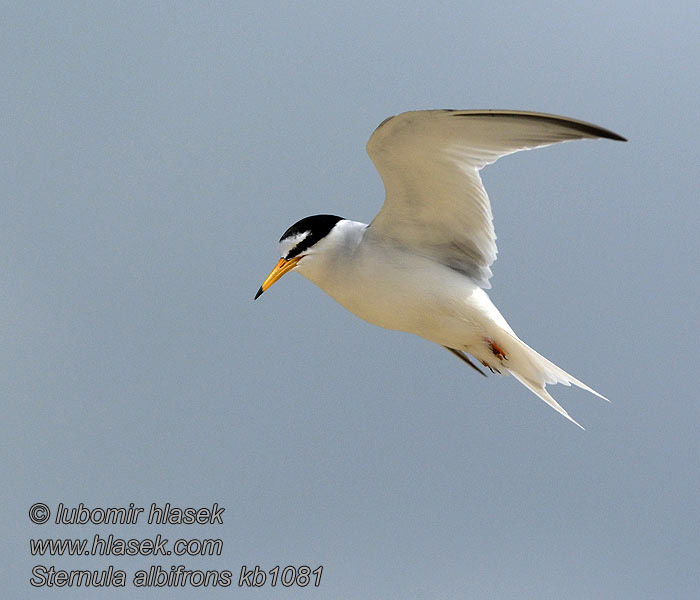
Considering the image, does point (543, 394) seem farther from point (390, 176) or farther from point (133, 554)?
point (133, 554)

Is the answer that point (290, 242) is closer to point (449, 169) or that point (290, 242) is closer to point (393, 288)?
point (393, 288)

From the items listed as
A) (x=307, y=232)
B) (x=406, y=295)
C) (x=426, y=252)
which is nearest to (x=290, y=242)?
(x=307, y=232)

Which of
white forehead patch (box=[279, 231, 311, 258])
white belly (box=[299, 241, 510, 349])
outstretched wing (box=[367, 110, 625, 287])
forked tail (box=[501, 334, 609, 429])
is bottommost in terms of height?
forked tail (box=[501, 334, 609, 429])

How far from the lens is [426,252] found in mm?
7523

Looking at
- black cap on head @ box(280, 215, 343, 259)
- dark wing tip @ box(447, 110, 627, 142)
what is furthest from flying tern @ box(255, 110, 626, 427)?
dark wing tip @ box(447, 110, 627, 142)

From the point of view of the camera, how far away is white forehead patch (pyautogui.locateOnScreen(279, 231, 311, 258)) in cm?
714

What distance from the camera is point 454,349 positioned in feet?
26.6

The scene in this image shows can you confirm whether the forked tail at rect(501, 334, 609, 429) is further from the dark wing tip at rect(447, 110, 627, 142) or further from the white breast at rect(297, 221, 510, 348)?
the dark wing tip at rect(447, 110, 627, 142)

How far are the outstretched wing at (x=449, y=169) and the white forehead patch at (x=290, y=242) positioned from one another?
0.58 metres

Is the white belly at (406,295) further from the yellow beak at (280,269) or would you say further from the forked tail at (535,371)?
the forked tail at (535,371)

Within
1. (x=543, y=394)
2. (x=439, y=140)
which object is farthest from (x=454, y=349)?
(x=439, y=140)

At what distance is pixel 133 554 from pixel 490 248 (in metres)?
3.77

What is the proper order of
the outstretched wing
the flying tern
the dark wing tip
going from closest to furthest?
the dark wing tip < the outstretched wing < the flying tern

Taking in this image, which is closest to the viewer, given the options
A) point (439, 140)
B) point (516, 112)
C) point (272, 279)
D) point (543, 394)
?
point (516, 112)
